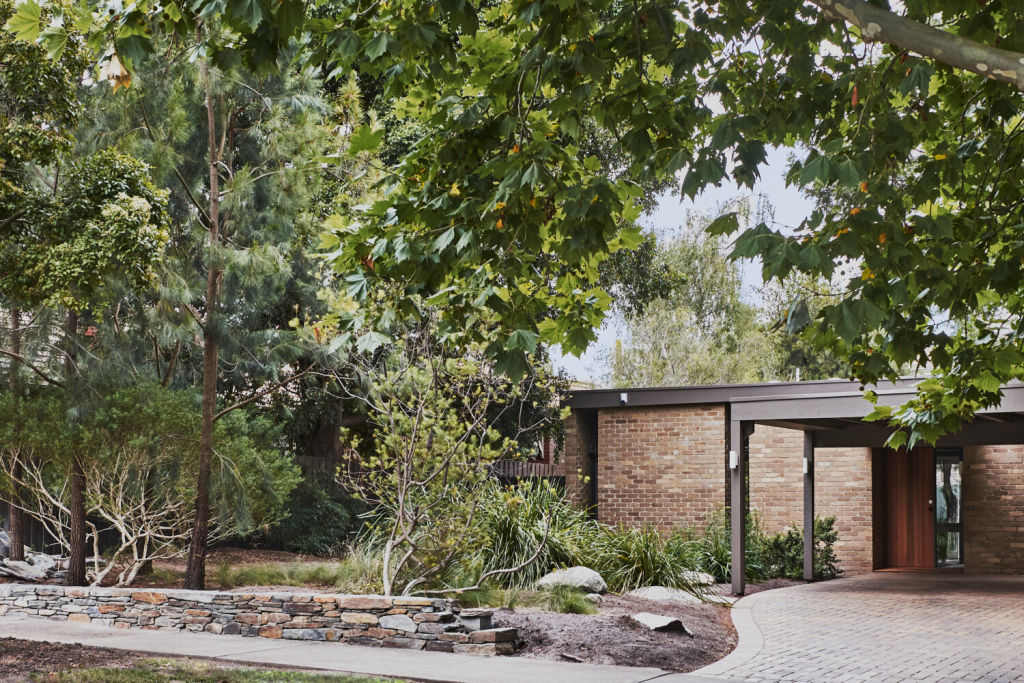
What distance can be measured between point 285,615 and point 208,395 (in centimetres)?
359

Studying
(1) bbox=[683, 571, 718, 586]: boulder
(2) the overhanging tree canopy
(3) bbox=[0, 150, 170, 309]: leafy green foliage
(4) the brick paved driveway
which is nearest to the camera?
(2) the overhanging tree canopy

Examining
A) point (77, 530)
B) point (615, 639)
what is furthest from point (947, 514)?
point (77, 530)

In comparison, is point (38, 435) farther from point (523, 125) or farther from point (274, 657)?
point (523, 125)

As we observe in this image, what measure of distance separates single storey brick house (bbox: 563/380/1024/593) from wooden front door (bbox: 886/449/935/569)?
19mm

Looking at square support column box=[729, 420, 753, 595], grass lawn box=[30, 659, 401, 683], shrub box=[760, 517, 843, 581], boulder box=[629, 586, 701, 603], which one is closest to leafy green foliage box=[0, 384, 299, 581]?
boulder box=[629, 586, 701, 603]

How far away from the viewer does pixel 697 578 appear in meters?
13.5

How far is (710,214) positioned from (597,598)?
75.6ft

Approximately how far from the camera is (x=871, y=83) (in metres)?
4.51

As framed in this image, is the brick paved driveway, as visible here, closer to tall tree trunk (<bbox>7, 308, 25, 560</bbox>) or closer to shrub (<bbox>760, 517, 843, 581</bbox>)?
shrub (<bbox>760, 517, 843, 581</bbox>)

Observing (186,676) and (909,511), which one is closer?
(186,676)

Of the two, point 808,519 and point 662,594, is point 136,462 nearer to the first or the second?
point 662,594

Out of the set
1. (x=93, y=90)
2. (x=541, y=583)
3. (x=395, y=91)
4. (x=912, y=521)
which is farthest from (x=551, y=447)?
(x=395, y=91)

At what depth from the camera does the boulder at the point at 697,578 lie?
1315 cm

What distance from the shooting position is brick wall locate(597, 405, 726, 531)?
17734 mm
